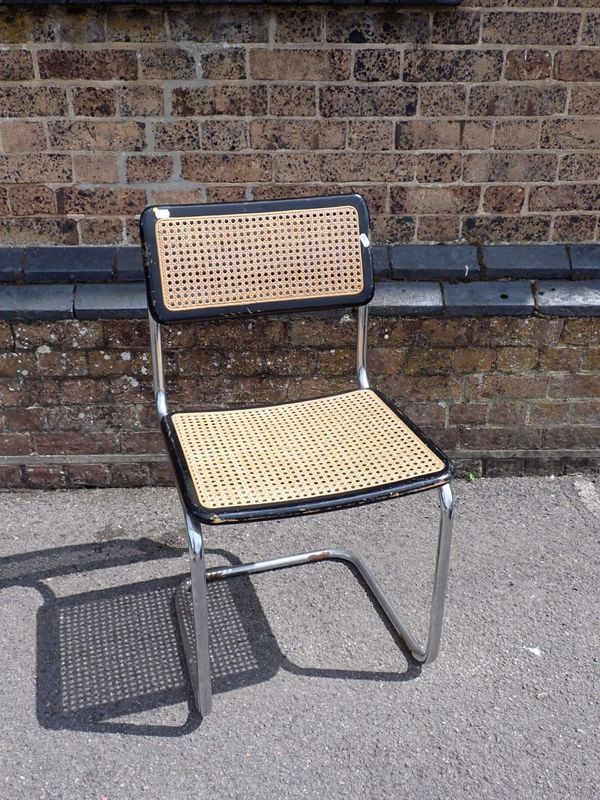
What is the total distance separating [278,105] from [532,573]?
174 cm

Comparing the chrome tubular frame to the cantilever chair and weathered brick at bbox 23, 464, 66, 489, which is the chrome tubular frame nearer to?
the cantilever chair

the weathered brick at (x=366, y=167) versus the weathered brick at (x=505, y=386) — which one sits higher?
the weathered brick at (x=366, y=167)

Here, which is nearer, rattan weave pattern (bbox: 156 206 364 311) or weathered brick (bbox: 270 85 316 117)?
rattan weave pattern (bbox: 156 206 364 311)

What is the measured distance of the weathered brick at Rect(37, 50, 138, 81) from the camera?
98.7 inches

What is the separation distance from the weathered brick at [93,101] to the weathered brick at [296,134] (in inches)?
18.2

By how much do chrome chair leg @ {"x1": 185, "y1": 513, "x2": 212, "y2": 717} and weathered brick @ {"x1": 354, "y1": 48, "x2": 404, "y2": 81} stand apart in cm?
161

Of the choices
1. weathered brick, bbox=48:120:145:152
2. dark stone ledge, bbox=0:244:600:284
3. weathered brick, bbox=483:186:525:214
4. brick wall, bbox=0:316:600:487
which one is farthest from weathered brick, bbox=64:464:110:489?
weathered brick, bbox=483:186:525:214

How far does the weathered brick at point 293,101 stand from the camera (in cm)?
257

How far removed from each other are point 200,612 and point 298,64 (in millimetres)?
1757

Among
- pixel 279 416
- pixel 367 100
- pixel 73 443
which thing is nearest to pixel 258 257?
pixel 279 416

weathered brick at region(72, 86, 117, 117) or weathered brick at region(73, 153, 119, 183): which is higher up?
weathered brick at region(72, 86, 117, 117)

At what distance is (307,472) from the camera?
1916 millimetres

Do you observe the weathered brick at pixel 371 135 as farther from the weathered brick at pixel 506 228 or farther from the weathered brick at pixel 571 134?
the weathered brick at pixel 571 134

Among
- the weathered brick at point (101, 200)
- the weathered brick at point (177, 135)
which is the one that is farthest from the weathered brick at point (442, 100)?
the weathered brick at point (101, 200)
